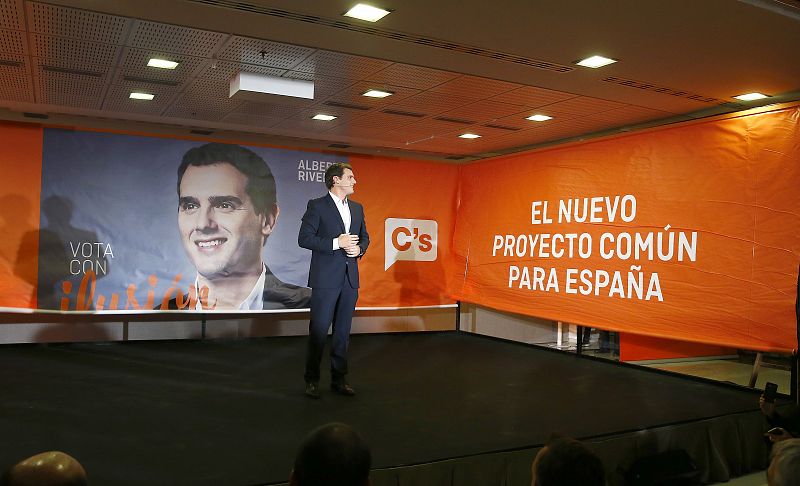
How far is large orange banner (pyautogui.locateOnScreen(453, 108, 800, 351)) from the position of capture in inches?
178

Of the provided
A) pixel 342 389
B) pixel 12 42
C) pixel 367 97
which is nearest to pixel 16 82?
pixel 12 42

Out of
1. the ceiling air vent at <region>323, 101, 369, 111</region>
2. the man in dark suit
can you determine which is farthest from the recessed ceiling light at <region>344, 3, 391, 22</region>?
the ceiling air vent at <region>323, 101, 369, 111</region>

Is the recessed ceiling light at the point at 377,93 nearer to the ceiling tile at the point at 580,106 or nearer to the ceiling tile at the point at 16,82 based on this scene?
the ceiling tile at the point at 580,106

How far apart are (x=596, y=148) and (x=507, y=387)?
2.56m

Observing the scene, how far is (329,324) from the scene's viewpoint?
4.10 m

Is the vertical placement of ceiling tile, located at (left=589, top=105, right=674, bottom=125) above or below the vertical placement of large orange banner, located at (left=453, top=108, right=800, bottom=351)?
above

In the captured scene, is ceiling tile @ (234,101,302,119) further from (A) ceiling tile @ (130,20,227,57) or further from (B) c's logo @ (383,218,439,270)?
(B) c's logo @ (383,218,439,270)

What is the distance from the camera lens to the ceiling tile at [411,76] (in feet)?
13.8

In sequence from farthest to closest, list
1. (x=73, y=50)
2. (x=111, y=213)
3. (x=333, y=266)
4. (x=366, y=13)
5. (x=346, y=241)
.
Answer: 1. (x=111, y=213)
2. (x=333, y=266)
3. (x=346, y=241)
4. (x=73, y=50)
5. (x=366, y=13)

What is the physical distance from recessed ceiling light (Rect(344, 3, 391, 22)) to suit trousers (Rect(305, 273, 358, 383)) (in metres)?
1.66

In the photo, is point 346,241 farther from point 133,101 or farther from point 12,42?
point 133,101

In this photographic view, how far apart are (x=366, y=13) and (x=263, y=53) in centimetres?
101

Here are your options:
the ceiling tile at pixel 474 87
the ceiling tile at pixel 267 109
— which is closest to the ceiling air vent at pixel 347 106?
the ceiling tile at pixel 267 109

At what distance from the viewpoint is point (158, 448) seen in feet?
9.95
